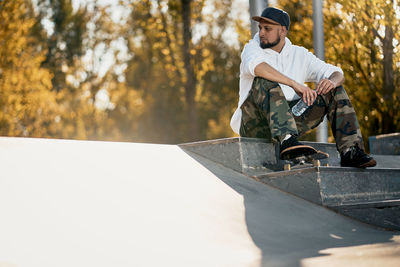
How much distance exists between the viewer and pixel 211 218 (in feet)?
9.97

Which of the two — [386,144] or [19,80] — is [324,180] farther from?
[19,80]

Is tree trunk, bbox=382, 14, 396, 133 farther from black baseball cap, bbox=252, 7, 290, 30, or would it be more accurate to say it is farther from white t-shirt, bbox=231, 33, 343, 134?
black baseball cap, bbox=252, 7, 290, 30

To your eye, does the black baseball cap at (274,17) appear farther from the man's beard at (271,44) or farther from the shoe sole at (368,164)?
the shoe sole at (368,164)

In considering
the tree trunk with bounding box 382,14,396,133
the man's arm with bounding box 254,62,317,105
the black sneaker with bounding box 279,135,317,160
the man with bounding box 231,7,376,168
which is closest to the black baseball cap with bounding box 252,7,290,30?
the man with bounding box 231,7,376,168

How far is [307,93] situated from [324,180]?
2.47 feet

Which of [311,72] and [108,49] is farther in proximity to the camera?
[108,49]

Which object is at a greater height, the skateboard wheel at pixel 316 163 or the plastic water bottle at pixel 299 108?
the plastic water bottle at pixel 299 108

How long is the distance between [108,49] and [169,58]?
527 cm

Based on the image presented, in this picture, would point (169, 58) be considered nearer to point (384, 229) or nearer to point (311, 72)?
point (311, 72)

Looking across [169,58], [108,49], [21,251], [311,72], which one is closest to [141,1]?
[169,58]

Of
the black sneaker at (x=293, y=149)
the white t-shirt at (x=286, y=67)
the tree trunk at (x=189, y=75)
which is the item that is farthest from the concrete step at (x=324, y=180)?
the tree trunk at (x=189, y=75)

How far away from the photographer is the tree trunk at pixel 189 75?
53.4 ft

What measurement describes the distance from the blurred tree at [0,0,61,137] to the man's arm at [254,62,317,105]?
10198 millimetres

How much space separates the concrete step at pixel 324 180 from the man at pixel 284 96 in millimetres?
167
